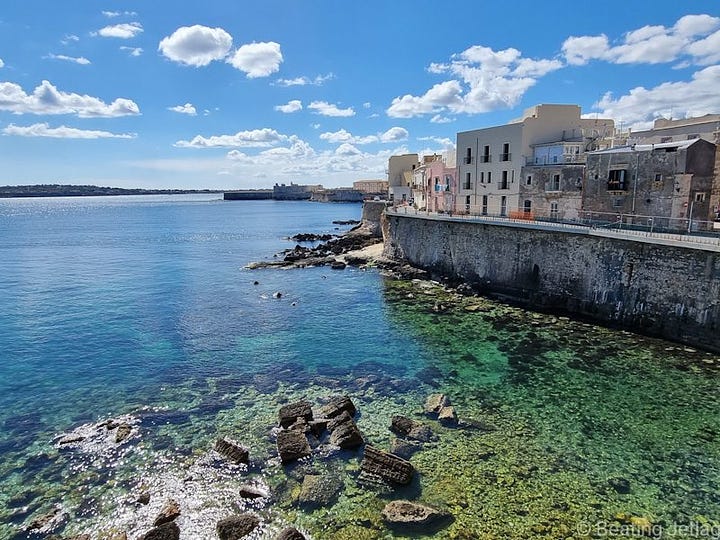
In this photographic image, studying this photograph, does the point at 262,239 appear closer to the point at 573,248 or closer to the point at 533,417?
the point at 573,248

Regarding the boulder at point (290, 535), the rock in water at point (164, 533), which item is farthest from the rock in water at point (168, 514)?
the boulder at point (290, 535)

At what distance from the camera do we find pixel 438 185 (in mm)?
52500

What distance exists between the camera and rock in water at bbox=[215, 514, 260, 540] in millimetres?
11336

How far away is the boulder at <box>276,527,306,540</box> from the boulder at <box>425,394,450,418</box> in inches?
291

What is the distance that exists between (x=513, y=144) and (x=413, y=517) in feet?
120

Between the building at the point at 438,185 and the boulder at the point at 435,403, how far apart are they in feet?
95.8

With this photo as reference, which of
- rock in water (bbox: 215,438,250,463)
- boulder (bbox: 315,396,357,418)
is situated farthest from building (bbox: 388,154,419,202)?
rock in water (bbox: 215,438,250,463)

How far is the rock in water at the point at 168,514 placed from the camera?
11852 millimetres

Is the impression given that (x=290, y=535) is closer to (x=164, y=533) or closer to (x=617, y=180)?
(x=164, y=533)

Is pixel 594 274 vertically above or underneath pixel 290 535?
above

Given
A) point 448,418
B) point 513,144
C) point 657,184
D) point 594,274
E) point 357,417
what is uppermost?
point 513,144

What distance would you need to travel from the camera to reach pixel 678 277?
2373 centimetres

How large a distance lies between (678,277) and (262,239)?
67.6m

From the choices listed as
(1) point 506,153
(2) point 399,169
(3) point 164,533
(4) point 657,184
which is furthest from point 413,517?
(2) point 399,169
